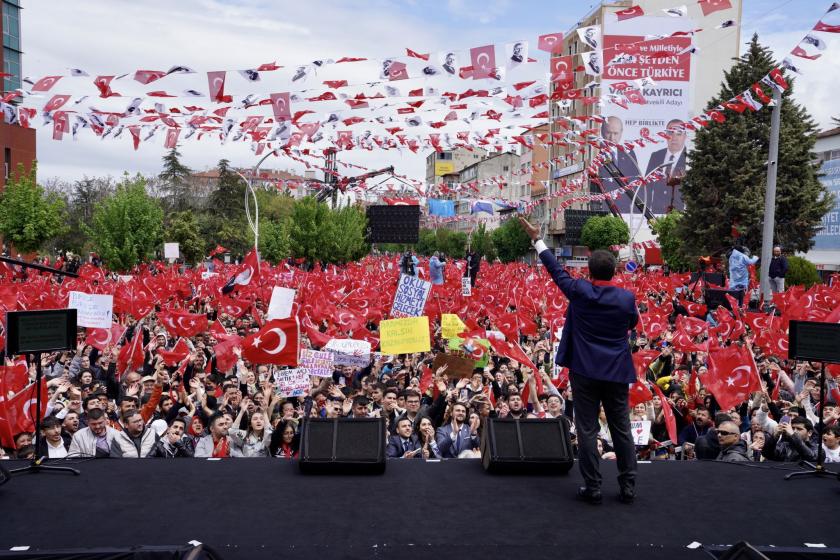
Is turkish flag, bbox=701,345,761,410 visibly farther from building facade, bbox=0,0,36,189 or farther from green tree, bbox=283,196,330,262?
building facade, bbox=0,0,36,189

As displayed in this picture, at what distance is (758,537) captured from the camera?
4.36 meters

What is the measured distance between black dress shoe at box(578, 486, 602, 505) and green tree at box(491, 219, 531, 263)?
66.9 m

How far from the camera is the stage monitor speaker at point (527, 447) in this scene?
5.70m

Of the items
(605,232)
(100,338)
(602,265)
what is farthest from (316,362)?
(605,232)

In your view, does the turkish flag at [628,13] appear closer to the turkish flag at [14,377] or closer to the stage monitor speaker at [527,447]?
the stage monitor speaker at [527,447]

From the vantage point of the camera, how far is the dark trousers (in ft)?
16.6

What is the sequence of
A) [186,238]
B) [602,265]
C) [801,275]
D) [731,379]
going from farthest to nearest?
[186,238]
[801,275]
[731,379]
[602,265]

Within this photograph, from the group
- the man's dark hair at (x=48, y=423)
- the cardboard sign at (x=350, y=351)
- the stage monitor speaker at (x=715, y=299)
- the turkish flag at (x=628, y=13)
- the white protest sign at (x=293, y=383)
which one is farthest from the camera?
the stage monitor speaker at (x=715, y=299)

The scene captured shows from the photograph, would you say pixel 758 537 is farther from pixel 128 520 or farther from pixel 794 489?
pixel 128 520

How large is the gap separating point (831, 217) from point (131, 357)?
3909 cm

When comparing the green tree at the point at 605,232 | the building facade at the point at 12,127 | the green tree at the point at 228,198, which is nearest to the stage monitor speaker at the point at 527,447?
the building facade at the point at 12,127

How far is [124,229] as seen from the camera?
3656cm

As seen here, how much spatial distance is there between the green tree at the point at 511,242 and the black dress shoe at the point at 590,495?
6686 centimetres

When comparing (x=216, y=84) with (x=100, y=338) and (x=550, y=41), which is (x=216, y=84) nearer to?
(x=100, y=338)
